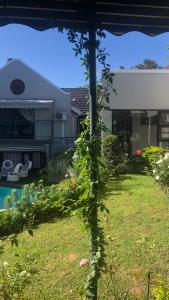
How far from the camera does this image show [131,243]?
7.04 m

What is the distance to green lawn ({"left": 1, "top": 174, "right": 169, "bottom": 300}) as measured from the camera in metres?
5.39

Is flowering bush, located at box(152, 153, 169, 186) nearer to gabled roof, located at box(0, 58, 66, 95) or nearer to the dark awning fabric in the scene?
the dark awning fabric

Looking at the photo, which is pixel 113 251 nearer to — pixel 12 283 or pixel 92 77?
pixel 12 283

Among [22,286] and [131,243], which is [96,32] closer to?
[22,286]

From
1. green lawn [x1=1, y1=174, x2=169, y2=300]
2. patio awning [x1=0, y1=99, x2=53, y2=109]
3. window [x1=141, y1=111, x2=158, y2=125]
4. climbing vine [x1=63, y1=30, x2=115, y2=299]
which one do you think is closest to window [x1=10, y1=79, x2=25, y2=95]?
patio awning [x1=0, y1=99, x2=53, y2=109]

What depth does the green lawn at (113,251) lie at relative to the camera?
5.39 m

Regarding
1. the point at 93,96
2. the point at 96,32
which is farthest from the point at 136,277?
the point at 96,32

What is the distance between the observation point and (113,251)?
659cm

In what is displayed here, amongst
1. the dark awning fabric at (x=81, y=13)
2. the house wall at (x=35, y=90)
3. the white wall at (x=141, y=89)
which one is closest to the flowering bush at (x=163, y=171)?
the dark awning fabric at (x=81, y=13)

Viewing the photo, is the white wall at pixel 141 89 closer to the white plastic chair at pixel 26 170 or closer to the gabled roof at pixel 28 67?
the white plastic chair at pixel 26 170

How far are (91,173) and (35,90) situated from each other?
23.8 meters

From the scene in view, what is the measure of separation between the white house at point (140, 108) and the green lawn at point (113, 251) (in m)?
10.2

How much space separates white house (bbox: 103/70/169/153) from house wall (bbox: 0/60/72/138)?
22.0 ft

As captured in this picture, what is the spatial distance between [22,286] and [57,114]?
2248 cm
